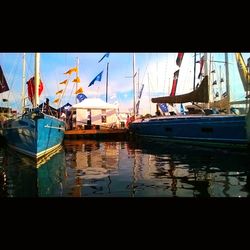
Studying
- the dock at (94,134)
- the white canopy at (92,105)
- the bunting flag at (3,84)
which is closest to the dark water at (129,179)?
the bunting flag at (3,84)

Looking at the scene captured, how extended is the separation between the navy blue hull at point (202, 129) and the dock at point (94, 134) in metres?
6.30

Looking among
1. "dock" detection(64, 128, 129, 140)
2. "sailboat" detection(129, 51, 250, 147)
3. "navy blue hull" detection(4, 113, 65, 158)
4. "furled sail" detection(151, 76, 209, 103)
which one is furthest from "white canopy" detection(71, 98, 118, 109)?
"navy blue hull" detection(4, 113, 65, 158)

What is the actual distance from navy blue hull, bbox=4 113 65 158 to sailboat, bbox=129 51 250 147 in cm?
1130

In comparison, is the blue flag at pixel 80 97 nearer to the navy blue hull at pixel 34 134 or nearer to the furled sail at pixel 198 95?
the furled sail at pixel 198 95

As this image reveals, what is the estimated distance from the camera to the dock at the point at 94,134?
37031 millimetres

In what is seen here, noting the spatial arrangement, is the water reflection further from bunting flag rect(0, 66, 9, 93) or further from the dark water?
bunting flag rect(0, 66, 9, 93)

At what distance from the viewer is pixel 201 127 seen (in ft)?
83.7

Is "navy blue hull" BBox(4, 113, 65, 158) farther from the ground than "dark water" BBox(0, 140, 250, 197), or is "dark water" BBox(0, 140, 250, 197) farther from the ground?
"navy blue hull" BBox(4, 113, 65, 158)

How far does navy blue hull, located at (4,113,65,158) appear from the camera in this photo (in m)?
→ 17.8

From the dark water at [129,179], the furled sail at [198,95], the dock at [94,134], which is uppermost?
the furled sail at [198,95]

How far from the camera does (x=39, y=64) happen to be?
2066cm
